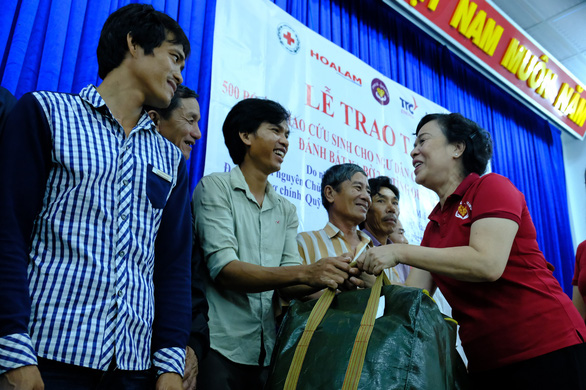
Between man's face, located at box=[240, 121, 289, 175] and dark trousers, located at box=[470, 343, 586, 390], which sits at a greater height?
man's face, located at box=[240, 121, 289, 175]

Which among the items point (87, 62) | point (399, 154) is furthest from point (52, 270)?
point (399, 154)

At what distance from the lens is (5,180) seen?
92cm

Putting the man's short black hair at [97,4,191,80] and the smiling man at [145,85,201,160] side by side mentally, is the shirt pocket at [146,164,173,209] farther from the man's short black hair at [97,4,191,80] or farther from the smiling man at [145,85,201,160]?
the smiling man at [145,85,201,160]

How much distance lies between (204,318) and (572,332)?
94cm

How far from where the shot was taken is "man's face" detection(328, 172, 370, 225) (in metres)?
2.27

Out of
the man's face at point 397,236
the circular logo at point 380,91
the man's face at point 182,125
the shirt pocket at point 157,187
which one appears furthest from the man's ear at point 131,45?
the circular logo at point 380,91

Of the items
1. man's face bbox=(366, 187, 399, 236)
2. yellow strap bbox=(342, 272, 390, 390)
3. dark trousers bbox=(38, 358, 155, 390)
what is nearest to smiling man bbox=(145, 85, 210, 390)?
dark trousers bbox=(38, 358, 155, 390)

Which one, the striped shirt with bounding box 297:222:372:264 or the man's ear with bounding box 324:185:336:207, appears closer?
the striped shirt with bounding box 297:222:372:264

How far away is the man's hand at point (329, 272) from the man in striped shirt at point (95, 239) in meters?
0.37

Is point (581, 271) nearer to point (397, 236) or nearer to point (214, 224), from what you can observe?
point (397, 236)

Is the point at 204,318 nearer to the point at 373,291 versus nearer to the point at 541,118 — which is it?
the point at 373,291

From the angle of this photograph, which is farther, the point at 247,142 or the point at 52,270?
the point at 247,142

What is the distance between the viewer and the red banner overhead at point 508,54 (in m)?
4.20

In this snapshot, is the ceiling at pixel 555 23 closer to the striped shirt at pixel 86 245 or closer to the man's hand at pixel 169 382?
the striped shirt at pixel 86 245
